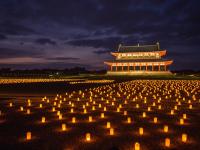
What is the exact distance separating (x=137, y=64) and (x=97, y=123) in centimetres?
5660

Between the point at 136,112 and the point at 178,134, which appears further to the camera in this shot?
the point at 136,112

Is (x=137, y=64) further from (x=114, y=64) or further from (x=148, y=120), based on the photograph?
(x=148, y=120)

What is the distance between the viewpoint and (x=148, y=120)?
31.4ft

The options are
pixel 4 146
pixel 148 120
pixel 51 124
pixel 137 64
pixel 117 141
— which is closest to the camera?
pixel 4 146

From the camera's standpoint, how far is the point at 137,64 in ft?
212

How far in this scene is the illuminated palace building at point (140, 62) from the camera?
206 ft

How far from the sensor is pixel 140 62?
63.8m

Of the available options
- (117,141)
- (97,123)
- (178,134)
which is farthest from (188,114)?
(117,141)

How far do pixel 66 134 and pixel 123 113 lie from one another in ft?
14.0

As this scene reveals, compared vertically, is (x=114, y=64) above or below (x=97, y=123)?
above

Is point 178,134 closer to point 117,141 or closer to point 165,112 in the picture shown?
point 117,141

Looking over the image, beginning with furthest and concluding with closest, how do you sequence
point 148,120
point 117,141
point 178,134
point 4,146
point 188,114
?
point 188,114 < point 148,120 < point 178,134 < point 117,141 < point 4,146

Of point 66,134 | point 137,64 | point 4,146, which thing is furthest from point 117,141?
point 137,64

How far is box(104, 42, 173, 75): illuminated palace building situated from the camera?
6272 centimetres
